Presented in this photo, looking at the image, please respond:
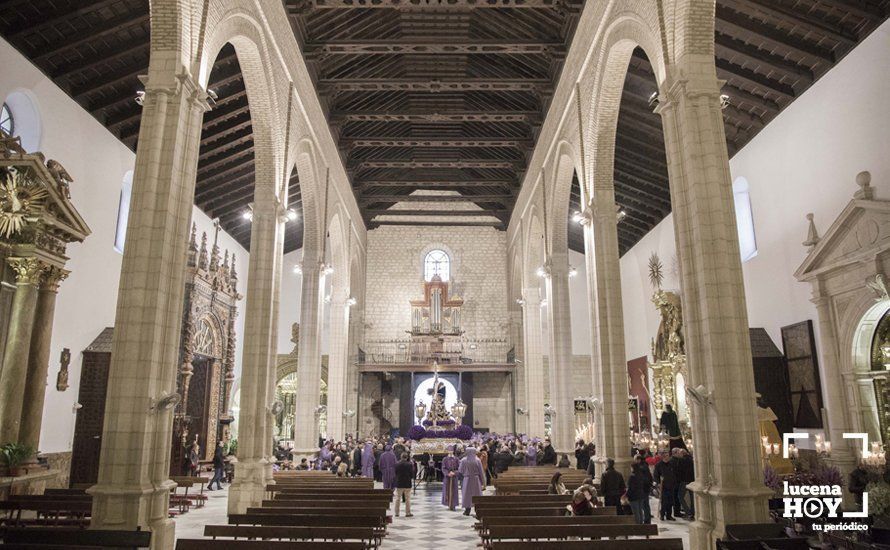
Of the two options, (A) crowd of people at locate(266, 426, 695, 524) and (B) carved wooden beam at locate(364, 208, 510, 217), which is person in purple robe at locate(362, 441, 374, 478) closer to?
(A) crowd of people at locate(266, 426, 695, 524)

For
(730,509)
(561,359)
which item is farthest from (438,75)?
(730,509)

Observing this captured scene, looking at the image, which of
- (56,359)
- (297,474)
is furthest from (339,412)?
(56,359)

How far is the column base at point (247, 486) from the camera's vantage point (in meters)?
11.4

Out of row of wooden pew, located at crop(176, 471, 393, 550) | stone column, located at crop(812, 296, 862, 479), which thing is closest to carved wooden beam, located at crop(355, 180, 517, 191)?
stone column, located at crop(812, 296, 862, 479)

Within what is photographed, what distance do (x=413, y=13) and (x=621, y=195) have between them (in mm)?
9619

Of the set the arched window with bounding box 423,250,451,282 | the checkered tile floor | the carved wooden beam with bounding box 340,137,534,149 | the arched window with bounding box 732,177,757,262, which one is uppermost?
the carved wooden beam with bounding box 340,137,534,149

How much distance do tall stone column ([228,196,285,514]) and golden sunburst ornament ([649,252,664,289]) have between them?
14111mm

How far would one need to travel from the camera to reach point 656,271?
863 inches

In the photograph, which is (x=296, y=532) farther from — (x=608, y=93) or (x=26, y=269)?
(x=608, y=93)

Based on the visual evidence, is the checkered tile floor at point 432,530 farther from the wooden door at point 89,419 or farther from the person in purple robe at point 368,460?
the wooden door at point 89,419

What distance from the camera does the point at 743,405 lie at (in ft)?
23.7

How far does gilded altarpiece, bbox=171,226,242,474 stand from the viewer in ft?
56.7

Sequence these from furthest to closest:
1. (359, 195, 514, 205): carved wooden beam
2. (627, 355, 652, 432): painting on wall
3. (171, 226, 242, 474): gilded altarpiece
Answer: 1. (359, 195, 514, 205): carved wooden beam
2. (627, 355, 652, 432): painting on wall
3. (171, 226, 242, 474): gilded altarpiece

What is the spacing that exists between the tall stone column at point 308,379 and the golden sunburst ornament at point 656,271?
12.0 meters
